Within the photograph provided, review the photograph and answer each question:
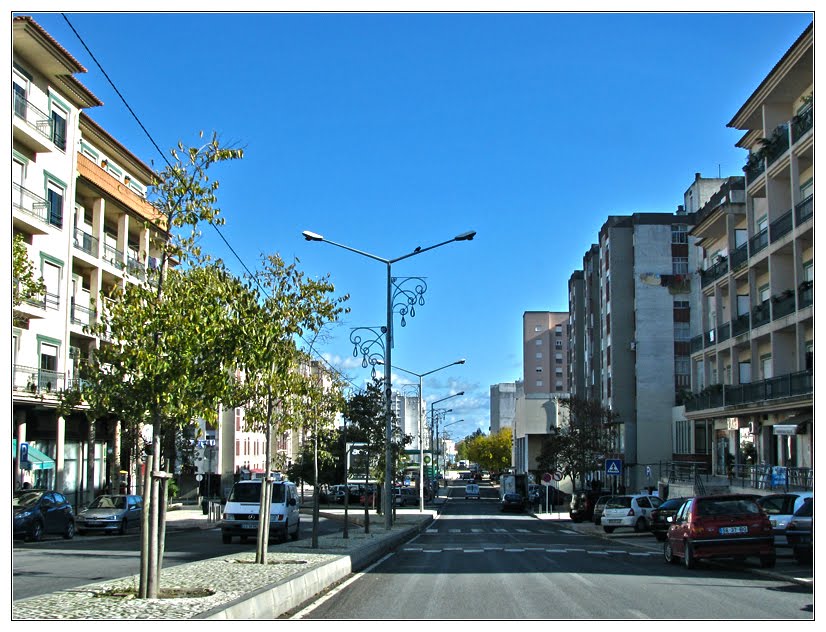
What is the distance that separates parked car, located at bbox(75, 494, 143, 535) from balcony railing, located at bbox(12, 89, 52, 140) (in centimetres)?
1472

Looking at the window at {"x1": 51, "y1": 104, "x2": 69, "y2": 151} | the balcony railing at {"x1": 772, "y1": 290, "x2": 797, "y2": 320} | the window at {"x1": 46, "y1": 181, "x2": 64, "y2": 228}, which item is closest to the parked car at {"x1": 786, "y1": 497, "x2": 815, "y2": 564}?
the balcony railing at {"x1": 772, "y1": 290, "x2": 797, "y2": 320}

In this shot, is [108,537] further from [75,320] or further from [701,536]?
[701,536]

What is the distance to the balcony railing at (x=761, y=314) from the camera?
3843 centimetres

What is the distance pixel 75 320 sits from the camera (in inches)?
1633

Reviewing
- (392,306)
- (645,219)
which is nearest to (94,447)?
(392,306)

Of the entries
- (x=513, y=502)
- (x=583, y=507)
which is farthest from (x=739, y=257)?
(x=513, y=502)

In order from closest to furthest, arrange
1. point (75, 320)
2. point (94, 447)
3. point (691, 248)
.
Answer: point (75, 320) < point (94, 447) < point (691, 248)

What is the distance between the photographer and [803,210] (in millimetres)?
34500

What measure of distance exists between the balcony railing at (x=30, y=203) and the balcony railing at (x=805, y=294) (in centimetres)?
2915

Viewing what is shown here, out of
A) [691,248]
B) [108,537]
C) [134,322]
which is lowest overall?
[108,537]

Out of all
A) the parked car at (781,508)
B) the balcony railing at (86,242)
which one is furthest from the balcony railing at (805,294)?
the balcony railing at (86,242)

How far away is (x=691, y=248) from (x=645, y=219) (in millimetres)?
4156

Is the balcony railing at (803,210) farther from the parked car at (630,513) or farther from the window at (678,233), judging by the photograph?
the window at (678,233)

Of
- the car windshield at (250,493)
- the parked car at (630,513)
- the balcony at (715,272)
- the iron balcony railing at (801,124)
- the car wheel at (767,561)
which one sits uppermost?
the iron balcony railing at (801,124)
